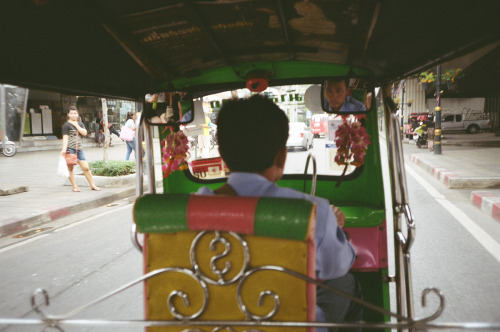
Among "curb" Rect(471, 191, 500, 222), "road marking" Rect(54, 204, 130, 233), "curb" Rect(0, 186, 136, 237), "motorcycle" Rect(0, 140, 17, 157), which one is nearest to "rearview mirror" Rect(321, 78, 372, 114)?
"curb" Rect(471, 191, 500, 222)

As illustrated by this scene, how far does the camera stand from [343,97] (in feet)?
8.05

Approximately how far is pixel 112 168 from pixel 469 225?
26.2 ft

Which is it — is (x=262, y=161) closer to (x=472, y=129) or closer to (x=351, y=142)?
(x=351, y=142)

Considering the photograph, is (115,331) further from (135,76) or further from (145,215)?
(145,215)

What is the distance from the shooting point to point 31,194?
8.99 meters

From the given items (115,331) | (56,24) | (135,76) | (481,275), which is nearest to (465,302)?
(481,275)

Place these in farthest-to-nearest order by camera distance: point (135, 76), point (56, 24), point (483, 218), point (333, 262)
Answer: point (483, 218), point (135, 76), point (56, 24), point (333, 262)

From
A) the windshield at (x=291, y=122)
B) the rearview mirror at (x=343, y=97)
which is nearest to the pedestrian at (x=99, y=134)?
the windshield at (x=291, y=122)

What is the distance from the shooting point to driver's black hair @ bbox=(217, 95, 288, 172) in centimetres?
143

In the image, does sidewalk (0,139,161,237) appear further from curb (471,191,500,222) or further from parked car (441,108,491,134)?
parked car (441,108,491,134)

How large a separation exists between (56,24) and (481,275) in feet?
13.6

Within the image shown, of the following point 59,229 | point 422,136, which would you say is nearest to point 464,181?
point 59,229

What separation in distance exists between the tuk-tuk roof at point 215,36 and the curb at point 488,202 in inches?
188

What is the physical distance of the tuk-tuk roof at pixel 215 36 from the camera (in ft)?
5.27
